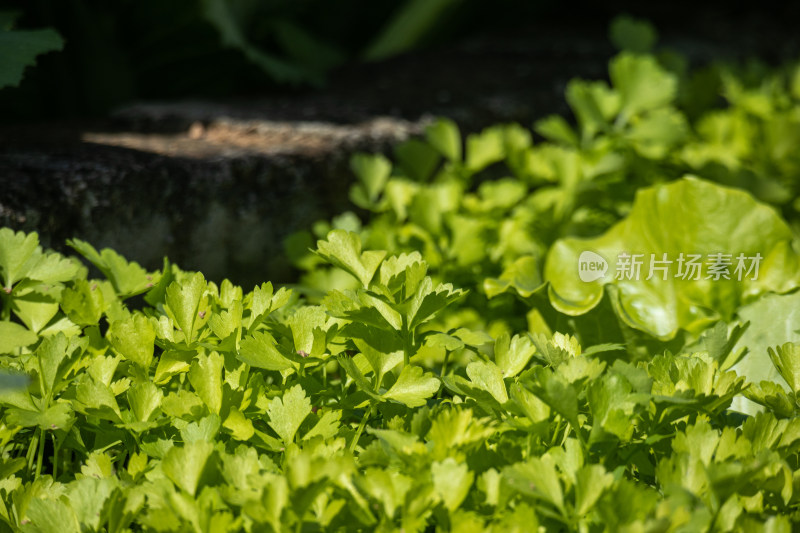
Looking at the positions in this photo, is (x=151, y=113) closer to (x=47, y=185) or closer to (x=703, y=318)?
(x=47, y=185)

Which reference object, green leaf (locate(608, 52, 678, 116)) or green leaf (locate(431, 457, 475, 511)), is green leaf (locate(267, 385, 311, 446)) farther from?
green leaf (locate(608, 52, 678, 116))

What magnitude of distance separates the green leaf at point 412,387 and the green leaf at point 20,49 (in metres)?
0.78

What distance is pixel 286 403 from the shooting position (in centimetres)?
77

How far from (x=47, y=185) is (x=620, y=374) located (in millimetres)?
913

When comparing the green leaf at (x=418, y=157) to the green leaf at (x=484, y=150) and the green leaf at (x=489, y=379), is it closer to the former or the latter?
the green leaf at (x=484, y=150)

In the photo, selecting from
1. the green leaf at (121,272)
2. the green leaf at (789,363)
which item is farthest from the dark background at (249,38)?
the green leaf at (789,363)

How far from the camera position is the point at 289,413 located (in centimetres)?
77

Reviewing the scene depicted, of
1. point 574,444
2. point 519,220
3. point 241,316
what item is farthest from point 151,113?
point 574,444

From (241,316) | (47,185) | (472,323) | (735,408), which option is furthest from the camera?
(472,323)

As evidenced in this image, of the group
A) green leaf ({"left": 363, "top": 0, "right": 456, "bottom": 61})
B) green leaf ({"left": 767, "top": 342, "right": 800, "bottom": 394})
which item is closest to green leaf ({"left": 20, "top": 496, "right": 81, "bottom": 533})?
green leaf ({"left": 767, "top": 342, "right": 800, "bottom": 394})

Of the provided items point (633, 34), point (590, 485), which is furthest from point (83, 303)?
point (633, 34)

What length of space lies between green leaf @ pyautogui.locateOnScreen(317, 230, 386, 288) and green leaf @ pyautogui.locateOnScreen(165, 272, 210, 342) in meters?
0.16

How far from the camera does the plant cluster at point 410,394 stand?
649mm

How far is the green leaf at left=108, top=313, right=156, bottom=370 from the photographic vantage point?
0.82 m
